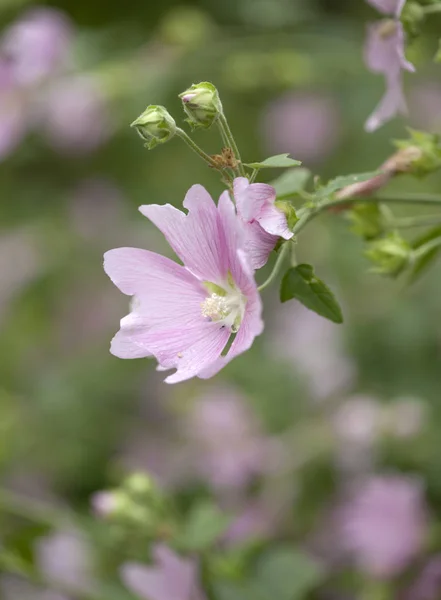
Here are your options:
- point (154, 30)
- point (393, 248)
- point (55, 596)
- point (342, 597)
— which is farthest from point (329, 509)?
point (154, 30)

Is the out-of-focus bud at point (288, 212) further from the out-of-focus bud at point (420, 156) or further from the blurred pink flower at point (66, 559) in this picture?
the blurred pink flower at point (66, 559)

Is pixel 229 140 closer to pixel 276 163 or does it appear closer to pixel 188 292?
pixel 276 163

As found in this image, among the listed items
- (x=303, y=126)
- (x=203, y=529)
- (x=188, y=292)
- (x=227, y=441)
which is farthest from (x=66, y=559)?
(x=303, y=126)

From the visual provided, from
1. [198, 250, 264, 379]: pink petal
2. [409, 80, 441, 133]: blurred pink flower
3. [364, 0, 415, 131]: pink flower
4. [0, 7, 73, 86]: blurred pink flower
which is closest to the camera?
[198, 250, 264, 379]: pink petal

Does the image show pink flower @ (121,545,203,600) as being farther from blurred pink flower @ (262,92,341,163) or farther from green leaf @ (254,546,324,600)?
blurred pink flower @ (262,92,341,163)

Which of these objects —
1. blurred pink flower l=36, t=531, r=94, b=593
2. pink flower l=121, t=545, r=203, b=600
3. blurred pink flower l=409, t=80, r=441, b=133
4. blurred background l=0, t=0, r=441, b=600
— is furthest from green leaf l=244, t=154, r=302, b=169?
blurred pink flower l=409, t=80, r=441, b=133

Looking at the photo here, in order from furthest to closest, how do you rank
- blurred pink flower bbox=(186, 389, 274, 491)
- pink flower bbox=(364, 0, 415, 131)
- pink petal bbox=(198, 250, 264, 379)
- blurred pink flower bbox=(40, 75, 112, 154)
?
1. blurred pink flower bbox=(40, 75, 112, 154)
2. blurred pink flower bbox=(186, 389, 274, 491)
3. pink flower bbox=(364, 0, 415, 131)
4. pink petal bbox=(198, 250, 264, 379)

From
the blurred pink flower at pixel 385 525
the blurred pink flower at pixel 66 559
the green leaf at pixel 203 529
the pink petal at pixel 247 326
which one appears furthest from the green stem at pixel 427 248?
the blurred pink flower at pixel 66 559

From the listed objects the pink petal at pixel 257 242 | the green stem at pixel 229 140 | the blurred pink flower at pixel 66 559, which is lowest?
the blurred pink flower at pixel 66 559
